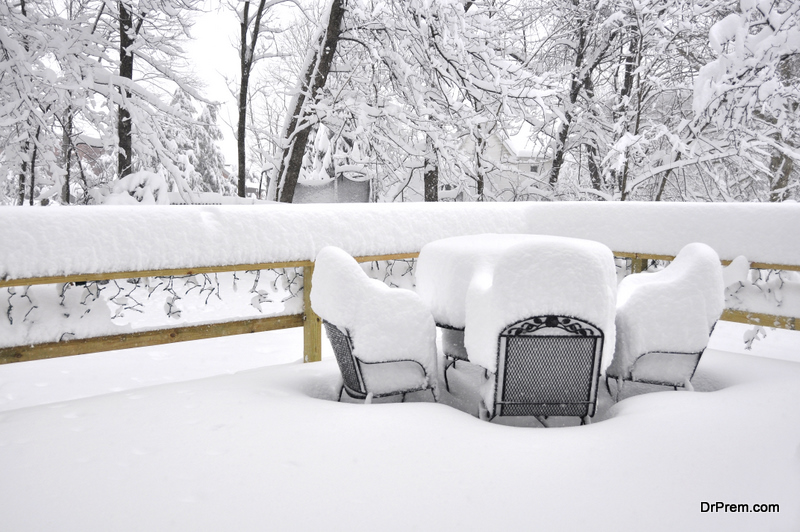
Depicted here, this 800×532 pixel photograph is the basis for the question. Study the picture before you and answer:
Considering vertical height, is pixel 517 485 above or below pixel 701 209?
below

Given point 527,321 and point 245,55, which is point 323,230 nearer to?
point 527,321

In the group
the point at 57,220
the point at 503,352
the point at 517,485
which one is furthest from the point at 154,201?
the point at 517,485

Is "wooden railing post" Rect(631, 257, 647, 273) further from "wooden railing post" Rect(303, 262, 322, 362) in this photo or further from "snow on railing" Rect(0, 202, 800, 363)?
"wooden railing post" Rect(303, 262, 322, 362)

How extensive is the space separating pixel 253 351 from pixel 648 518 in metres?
4.36

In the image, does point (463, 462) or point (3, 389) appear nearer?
point (463, 462)

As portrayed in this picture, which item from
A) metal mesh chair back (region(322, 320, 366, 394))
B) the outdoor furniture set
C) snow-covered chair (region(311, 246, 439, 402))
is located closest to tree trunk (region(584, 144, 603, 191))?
the outdoor furniture set

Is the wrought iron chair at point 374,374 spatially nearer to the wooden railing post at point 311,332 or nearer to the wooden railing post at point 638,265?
the wooden railing post at point 311,332

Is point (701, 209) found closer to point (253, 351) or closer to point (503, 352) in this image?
point (503, 352)

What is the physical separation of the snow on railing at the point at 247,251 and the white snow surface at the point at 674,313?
129 centimetres

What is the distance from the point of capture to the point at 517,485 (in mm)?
1759

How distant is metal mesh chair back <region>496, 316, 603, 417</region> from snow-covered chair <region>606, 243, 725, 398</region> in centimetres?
55

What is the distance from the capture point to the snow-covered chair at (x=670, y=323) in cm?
287

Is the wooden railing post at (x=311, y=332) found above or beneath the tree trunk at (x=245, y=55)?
beneath

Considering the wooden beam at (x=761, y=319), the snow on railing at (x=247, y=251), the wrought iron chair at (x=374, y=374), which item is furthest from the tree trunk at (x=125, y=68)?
the wooden beam at (x=761, y=319)
